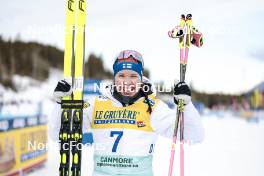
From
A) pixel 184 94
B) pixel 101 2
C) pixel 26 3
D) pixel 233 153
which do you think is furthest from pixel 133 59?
pixel 26 3

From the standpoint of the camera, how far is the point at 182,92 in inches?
117

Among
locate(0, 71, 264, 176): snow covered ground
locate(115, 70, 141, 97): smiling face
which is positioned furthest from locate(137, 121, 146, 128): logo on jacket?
locate(0, 71, 264, 176): snow covered ground

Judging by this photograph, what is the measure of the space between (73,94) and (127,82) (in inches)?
19.2

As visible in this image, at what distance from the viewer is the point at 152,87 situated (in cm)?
327

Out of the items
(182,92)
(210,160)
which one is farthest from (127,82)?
(210,160)

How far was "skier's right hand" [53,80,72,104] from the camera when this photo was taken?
3.05 m

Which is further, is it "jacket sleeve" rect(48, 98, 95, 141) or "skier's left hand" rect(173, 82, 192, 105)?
"jacket sleeve" rect(48, 98, 95, 141)

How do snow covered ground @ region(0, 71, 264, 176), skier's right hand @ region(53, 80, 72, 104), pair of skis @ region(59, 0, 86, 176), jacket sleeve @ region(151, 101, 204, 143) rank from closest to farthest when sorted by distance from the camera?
1. jacket sleeve @ region(151, 101, 204, 143)
2. skier's right hand @ region(53, 80, 72, 104)
3. pair of skis @ region(59, 0, 86, 176)
4. snow covered ground @ region(0, 71, 264, 176)

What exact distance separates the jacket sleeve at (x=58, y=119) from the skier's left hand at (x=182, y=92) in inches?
25.5

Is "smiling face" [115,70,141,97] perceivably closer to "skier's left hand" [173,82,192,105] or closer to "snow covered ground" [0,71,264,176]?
"skier's left hand" [173,82,192,105]

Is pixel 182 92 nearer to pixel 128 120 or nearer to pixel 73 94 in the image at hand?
pixel 128 120

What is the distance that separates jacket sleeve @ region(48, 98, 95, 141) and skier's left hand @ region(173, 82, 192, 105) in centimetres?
65

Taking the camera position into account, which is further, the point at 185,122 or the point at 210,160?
the point at 210,160

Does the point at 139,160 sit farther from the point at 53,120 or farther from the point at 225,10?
the point at 225,10
